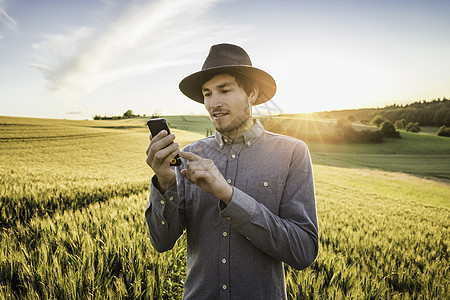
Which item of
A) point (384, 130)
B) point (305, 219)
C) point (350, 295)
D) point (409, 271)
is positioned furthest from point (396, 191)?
point (384, 130)

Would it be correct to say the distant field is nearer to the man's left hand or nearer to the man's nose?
the man's nose

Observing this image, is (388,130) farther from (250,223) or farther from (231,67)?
(250,223)

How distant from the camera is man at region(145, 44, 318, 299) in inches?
54.5

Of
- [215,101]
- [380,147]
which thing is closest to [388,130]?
[380,147]

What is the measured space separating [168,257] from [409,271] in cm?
372

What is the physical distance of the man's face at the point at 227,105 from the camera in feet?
5.83

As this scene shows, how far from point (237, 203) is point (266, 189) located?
0.46 metres

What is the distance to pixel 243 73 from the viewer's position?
1.94 meters

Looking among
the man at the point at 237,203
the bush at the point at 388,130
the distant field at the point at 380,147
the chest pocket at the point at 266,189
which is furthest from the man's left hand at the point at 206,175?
the bush at the point at 388,130

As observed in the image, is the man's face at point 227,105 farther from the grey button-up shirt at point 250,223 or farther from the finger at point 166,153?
the finger at point 166,153

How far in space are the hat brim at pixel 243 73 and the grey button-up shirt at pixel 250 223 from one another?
51 cm

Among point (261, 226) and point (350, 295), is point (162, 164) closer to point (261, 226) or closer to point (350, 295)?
point (261, 226)

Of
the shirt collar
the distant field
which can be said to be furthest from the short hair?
the distant field

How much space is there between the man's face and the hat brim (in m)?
0.08
